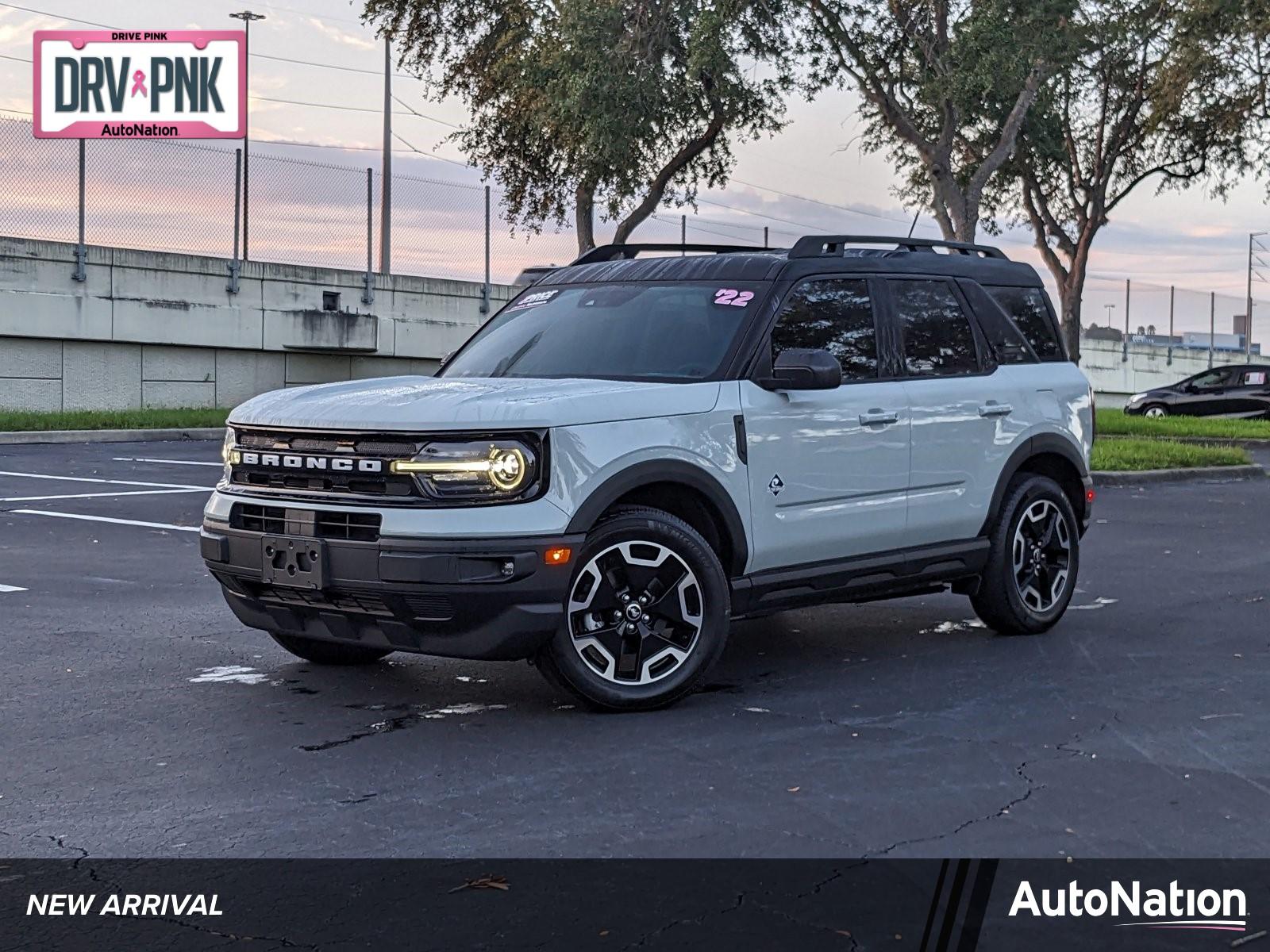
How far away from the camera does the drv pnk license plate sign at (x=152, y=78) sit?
29.3 m

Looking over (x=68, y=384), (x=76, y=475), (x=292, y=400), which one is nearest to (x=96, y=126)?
(x=68, y=384)

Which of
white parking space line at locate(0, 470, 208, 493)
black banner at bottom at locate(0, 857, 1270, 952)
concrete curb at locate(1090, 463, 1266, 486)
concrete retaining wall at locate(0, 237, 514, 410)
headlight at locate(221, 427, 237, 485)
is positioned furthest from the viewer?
concrete retaining wall at locate(0, 237, 514, 410)

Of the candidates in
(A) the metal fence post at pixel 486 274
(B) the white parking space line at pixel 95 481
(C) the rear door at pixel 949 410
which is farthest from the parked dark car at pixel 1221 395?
(C) the rear door at pixel 949 410

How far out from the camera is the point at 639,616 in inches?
250

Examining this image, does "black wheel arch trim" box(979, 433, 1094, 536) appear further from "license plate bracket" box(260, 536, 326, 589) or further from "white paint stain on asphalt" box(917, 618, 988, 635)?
"license plate bracket" box(260, 536, 326, 589)

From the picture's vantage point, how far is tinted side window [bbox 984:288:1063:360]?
27.9 ft

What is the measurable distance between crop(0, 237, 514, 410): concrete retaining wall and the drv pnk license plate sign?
2553 millimetres

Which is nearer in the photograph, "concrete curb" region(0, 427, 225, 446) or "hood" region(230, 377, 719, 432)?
"hood" region(230, 377, 719, 432)

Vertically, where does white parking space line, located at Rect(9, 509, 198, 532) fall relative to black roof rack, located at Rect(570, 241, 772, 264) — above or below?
below

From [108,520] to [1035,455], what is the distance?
845cm

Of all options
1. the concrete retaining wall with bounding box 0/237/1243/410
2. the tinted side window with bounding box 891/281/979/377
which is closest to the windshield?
the tinted side window with bounding box 891/281/979/377

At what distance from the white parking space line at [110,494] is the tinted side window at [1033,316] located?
997 centimetres

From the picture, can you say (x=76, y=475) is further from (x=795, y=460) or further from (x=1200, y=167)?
(x=1200, y=167)

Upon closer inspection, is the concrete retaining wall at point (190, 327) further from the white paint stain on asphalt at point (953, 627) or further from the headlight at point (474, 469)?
the headlight at point (474, 469)
